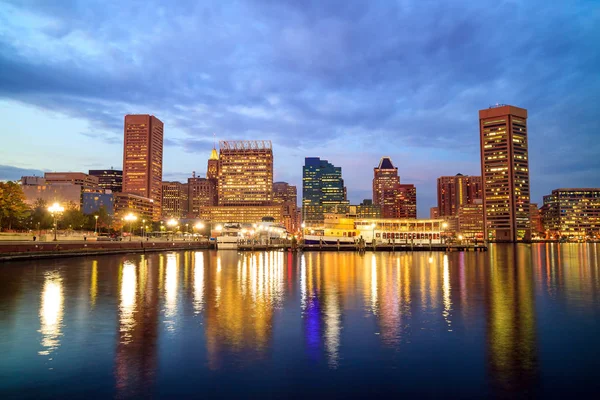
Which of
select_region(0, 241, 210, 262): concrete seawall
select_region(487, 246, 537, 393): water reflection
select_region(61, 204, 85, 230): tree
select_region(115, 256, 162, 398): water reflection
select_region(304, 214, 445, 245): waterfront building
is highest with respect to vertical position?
select_region(61, 204, 85, 230): tree

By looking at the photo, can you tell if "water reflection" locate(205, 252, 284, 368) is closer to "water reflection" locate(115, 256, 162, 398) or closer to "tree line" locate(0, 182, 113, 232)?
"water reflection" locate(115, 256, 162, 398)

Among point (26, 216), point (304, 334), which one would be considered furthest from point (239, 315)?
point (26, 216)

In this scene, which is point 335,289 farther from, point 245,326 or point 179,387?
point 179,387

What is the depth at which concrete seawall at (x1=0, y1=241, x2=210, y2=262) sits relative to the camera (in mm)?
71188

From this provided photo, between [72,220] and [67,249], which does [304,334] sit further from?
[72,220]

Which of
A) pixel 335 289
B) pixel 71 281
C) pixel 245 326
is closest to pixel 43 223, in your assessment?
pixel 71 281

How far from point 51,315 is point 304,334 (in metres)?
15.5

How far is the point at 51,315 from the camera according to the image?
88.2 feet

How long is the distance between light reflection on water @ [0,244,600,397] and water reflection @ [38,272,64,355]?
11 cm

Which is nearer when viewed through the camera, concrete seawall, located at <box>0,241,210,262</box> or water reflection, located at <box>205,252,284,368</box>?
water reflection, located at <box>205,252,284,368</box>

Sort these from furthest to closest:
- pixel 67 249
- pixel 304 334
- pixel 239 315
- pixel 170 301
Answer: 1. pixel 67 249
2. pixel 170 301
3. pixel 239 315
4. pixel 304 334

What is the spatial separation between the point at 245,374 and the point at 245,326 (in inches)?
311

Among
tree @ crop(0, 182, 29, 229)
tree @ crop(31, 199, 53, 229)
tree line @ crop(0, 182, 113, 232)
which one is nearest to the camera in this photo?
tree @ crop(0, 182, 29, 229)

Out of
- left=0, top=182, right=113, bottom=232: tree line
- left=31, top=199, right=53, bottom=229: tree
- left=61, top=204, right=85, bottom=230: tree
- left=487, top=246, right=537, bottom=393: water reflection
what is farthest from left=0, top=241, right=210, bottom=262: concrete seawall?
left=487, top=246, right=537, bottom=393: water reflection
